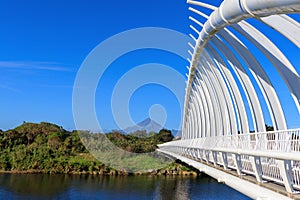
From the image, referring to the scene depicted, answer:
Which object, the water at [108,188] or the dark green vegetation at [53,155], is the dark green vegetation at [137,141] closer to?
the dark green vegetation at [53,155]

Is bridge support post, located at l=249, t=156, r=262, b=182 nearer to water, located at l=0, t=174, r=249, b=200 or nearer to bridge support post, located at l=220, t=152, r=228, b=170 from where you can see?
bridge support post, located at l=220, t=152, r=228, b=170

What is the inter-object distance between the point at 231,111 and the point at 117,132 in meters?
49.2

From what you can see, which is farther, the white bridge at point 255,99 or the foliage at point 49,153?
the foliage at point 49,153

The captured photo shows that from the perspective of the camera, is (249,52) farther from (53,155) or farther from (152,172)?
(53,155)

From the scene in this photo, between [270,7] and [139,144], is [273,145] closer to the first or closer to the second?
[270,7]

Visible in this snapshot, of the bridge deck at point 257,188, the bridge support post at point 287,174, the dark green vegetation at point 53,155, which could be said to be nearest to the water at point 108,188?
the dark green vegetation at point 53,155

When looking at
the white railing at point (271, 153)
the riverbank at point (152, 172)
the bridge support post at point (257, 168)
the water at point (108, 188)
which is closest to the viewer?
the white railing at point (271, 153)

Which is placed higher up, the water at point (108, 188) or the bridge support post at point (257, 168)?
the bridge support post at point (257, 168)

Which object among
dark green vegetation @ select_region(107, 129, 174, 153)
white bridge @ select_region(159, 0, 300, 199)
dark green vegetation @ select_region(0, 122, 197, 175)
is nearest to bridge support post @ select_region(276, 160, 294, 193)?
white bridge @ select_region(159, 0, 300, 199)

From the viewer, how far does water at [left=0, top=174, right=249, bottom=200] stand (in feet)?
84.8

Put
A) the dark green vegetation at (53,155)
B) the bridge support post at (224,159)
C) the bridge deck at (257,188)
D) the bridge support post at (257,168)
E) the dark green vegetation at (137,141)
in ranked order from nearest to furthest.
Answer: the bridge deck at (257,188)
the bridge support post at (257,168)
the bridge support post at (224,159)
the dark green vegetation at (53,155)
the dark green vegetation at (137,141)

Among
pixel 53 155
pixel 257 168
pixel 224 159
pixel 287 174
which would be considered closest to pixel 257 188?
pixel 257 168

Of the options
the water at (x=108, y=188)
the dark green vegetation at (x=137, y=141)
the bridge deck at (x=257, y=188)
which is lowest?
the water at (x=108, y=188)

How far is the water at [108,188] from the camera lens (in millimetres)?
25844
